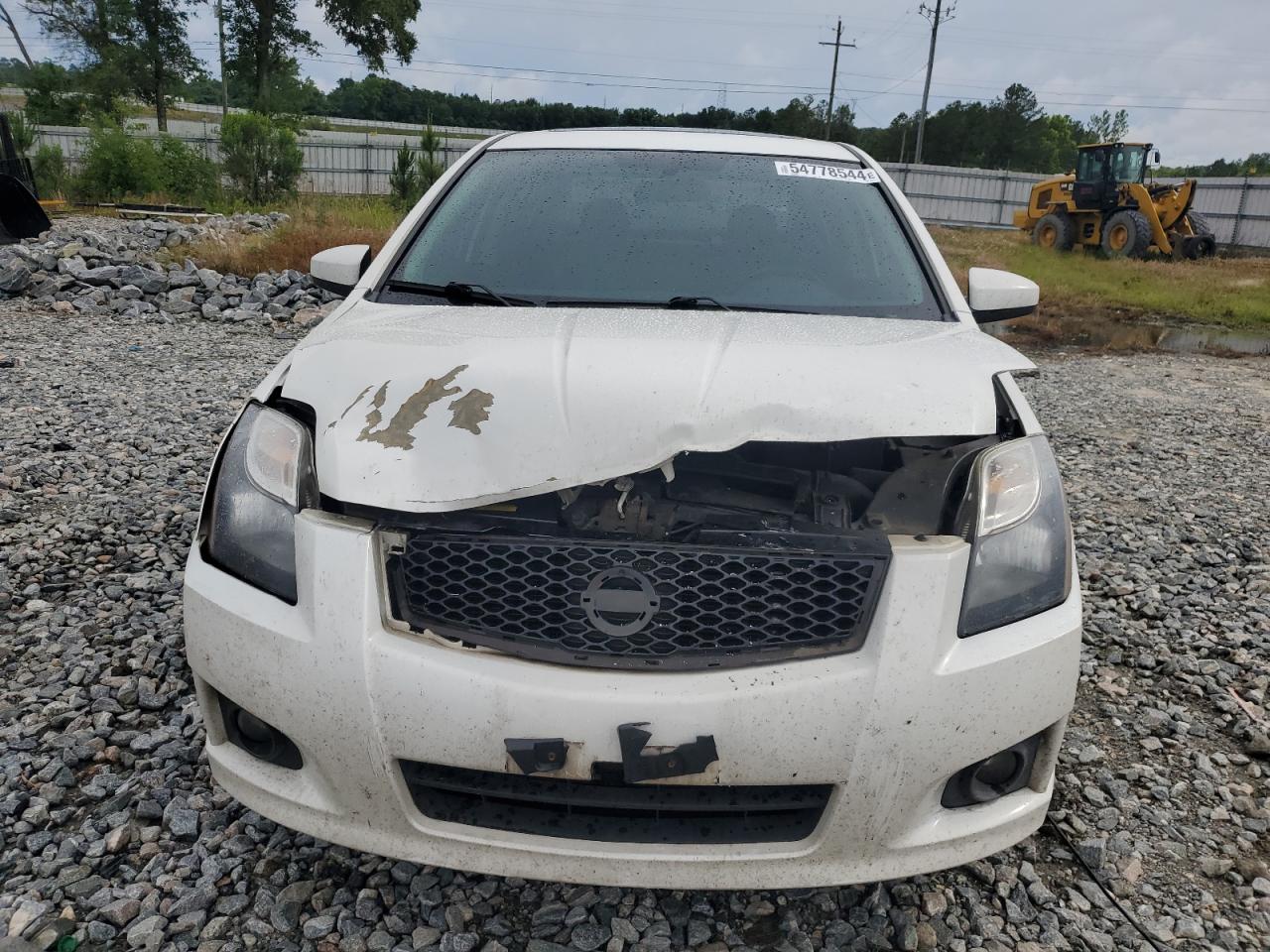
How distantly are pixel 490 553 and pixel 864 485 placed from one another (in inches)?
30.7

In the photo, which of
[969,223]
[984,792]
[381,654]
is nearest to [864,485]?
[984,792]

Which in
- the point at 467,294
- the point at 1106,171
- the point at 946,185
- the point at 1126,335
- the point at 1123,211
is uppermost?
the point at 946,185

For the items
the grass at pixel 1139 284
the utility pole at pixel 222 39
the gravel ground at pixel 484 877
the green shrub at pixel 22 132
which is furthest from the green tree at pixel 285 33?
the gravel ground at pixel 484 877

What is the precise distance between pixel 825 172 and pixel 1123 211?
18.4 meters

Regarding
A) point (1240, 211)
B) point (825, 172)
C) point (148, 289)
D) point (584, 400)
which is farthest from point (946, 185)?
point (584, 400)

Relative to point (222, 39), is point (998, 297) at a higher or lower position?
lower

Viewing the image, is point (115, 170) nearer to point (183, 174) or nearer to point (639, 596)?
point (183, 174)

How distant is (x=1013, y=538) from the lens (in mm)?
1602

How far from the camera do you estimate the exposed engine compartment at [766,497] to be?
5.28ft

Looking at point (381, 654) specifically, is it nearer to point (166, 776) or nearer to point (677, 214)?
point (166, 776)

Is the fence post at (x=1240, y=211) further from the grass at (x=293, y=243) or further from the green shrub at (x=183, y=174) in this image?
the green shrub at (x=183, y=174)

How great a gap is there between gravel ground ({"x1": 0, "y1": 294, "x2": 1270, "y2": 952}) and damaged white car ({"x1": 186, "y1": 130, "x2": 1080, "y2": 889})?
0.32 m

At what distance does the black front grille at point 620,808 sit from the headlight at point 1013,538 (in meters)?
0.42

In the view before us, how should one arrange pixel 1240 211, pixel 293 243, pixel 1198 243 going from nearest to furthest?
pixel 293 243
pixel 1198 243
pixel 1240 211
